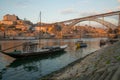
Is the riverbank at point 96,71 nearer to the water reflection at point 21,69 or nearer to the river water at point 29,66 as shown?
the river water at point 29,66

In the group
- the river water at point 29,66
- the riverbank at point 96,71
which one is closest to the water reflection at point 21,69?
the river water at point 29,66

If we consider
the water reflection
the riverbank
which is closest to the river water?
the water reflection

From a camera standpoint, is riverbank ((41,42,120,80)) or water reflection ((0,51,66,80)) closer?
riverbank ((41,42,120,80))

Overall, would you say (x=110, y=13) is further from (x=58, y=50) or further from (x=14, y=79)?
(x=14, y=79)

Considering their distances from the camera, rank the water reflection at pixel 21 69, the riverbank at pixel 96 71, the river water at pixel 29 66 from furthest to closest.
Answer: the water reflection at pixel 21 69 < the river water at pixel 29 66 < the riverbank at pixel 96 71

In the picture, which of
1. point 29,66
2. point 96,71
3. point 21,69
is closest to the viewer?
point 96,71

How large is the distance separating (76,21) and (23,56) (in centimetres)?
10119

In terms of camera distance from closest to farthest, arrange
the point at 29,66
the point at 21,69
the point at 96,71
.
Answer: the point at 96,71
the point at 21,69
the point at 29,66

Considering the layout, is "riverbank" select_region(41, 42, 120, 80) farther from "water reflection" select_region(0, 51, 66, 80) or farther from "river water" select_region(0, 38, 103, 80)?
"water reflection" select_region(0, 51, 66, 80)

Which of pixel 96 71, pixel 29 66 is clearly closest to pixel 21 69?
pixel 29 66

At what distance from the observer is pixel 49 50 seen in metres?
36.9

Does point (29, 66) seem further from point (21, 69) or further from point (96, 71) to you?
point (96, 71)

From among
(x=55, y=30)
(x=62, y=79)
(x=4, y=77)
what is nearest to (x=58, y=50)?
(x=4, y=77)

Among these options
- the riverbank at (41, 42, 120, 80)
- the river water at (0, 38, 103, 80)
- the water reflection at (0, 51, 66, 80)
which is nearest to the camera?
the riverbank at (41, 42, 120, 80)
